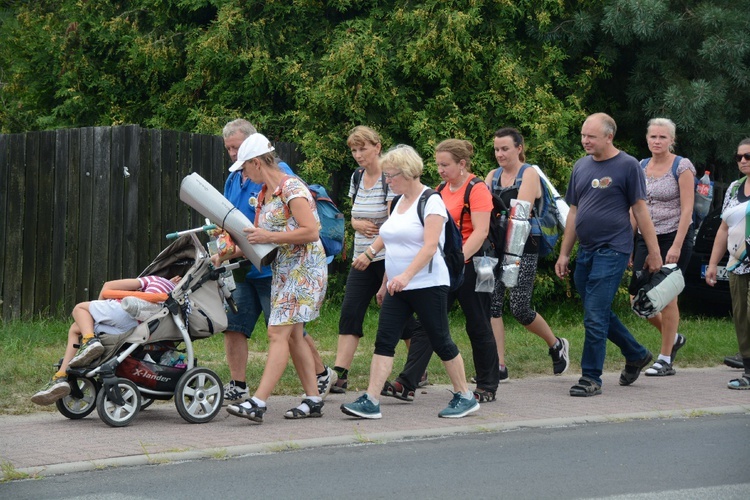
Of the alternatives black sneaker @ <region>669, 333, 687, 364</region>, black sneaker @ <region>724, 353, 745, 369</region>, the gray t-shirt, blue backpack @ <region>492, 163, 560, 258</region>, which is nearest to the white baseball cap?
blue backpack @ <region>492, 163, 560, 258</region>

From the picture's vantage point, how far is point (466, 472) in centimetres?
614

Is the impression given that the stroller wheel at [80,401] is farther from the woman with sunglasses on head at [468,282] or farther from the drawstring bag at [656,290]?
the drawstring bag at [656,290]

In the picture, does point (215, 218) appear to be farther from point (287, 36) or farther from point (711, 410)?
point (287, 36)

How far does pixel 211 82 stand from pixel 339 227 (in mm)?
6162

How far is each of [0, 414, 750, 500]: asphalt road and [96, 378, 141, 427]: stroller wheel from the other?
1091mm

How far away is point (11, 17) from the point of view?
16500 mm

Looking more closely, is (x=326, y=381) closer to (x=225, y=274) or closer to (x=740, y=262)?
(x=225, y=274)

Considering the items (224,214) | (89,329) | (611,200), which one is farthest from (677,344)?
(89,329)

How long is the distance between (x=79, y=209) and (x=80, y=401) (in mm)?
4429

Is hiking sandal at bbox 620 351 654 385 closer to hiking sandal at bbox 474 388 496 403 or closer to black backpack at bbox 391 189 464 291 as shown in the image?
hiking sandal at bbox 474 388 496 403

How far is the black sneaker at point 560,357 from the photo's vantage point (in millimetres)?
9633

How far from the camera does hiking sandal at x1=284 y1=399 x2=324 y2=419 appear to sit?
7672 mm

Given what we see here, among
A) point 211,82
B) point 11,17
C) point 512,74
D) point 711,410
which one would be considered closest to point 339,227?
point 711,410

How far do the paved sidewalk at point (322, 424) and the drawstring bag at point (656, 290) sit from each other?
0.63 meters
